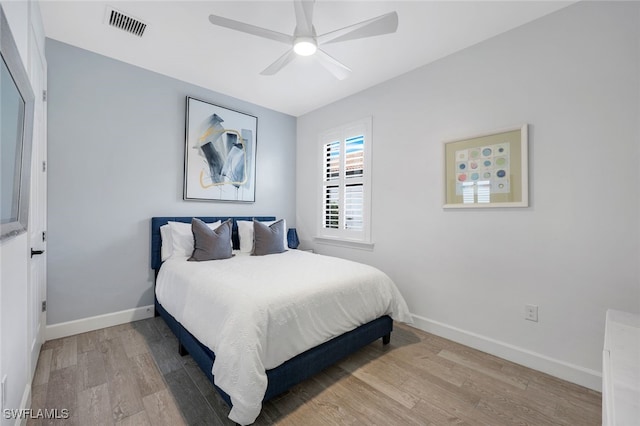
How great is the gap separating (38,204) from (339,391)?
2715 mm

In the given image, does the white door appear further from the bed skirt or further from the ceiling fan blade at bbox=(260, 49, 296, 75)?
the ceiling fan blade at bbox=(260, 49, 296, 75)

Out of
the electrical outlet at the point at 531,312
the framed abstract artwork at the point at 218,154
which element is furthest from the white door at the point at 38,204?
the electrical outlet at the point at 531,312

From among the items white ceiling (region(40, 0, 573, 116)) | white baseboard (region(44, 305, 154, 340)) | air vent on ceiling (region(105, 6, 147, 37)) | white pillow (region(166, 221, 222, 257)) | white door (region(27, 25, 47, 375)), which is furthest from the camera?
white pillow (region(166, 221, 222, 257))

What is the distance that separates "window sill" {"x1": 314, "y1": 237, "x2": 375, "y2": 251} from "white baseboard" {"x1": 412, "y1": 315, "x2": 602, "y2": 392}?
0.95 meters

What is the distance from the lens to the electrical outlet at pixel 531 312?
2168mm

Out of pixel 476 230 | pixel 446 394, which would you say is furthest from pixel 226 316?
pixel 476 230

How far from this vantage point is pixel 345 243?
3.67 meters

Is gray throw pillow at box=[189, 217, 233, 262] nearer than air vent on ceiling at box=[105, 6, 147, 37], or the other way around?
air vent on ceiling at box=[105, 6, 147, 37]

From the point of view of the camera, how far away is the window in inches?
134

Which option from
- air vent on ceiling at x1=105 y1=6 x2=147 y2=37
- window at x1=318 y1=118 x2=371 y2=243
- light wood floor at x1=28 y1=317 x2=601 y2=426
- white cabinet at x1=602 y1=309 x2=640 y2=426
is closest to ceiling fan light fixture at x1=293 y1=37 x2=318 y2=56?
air vent on ceiling at x1=105 y1=6 x2=147 y2=37

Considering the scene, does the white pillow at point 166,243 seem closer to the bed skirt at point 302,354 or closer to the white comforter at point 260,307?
the white comforter at point 260,307

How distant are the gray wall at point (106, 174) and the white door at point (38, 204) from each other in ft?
0.33

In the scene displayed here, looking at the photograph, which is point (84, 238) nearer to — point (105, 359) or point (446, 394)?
point (105, 359)

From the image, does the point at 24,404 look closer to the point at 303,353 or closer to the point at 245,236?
the point at 303,353
